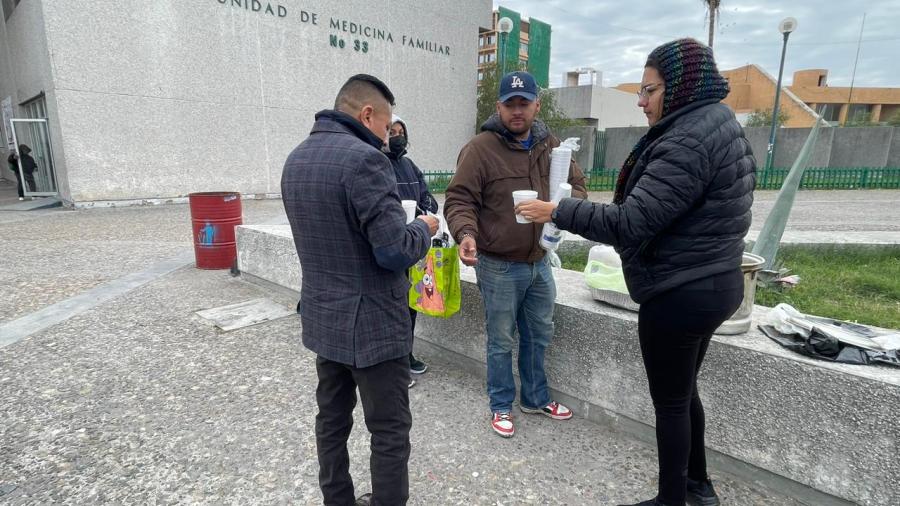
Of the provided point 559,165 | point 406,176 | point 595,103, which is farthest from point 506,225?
point 595,103

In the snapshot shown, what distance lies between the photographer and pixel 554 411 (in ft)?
9.64

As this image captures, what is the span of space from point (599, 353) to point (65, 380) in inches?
135

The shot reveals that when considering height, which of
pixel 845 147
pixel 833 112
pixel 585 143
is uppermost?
pixel 833 112

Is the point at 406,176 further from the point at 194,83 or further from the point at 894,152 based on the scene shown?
the point at 894,152

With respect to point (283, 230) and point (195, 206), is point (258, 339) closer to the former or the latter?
point (283, 230)

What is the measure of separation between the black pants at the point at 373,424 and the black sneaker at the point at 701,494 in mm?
1294

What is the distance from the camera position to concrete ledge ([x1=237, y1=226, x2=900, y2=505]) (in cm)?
199

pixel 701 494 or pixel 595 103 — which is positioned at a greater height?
pixel 595 103

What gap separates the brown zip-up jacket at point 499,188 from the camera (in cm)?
264

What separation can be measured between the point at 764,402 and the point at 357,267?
193 cm

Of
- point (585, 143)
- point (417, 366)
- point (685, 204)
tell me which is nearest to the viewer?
point (685, 204)

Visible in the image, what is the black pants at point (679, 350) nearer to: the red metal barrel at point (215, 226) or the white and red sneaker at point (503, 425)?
the white and red sneaker at point (503, 425)

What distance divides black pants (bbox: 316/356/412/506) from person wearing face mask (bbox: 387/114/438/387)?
1200 mm

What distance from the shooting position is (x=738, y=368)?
2.31 metres
